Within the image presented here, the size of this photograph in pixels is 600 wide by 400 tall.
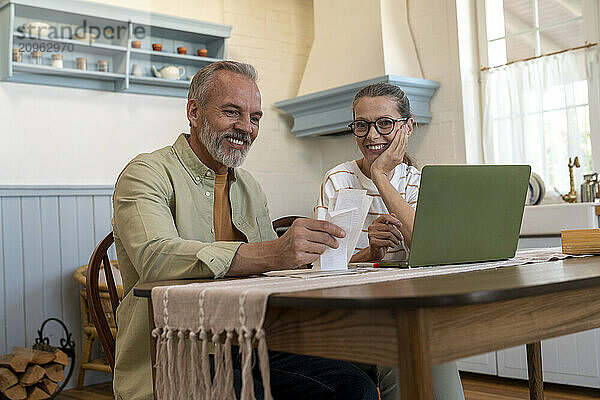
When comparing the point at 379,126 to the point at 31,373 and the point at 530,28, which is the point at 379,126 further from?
the point at 530,28

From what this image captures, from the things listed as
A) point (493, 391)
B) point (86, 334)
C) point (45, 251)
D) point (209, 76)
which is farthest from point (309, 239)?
point (45, 251)

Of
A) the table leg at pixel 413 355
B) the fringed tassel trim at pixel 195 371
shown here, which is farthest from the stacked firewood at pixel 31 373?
the table leg at pixel 413 355

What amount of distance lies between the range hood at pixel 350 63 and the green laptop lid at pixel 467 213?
8.82 ft

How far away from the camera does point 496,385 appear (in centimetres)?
361

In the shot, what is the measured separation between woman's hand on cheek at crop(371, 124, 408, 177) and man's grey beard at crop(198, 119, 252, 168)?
0.46m

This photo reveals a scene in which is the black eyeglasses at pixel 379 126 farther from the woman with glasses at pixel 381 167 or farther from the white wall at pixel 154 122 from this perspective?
the white wall at pixel 154 122

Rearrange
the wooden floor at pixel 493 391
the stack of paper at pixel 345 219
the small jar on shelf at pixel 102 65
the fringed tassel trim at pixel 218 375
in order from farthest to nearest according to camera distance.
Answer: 1. the small jar on shelf at pixel 102 65
2. the wooden floor at pixel 493 391
3. the stack of paper at pixel 345 219
4. the fringed tassel trim at pixel 218 375

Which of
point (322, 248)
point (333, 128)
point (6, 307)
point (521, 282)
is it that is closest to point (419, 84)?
point (333, 128)

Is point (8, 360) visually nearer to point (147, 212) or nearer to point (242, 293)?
point (147, 212)

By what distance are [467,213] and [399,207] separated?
1.83 feet

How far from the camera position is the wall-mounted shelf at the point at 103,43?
3.83 meters

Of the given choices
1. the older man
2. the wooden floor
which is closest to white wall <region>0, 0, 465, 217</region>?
the wooden floor

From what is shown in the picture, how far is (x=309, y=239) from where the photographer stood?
146 centimetres

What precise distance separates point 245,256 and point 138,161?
0.46 m
